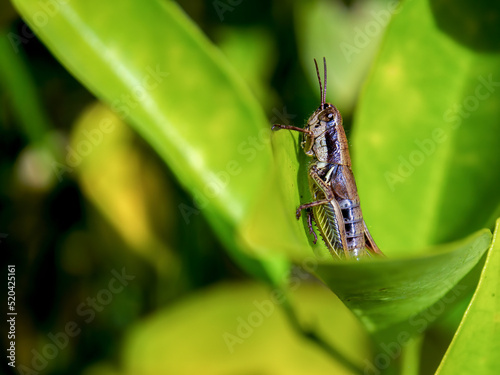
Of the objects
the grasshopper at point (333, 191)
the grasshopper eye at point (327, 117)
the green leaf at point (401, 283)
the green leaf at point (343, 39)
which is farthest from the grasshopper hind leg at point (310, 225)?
the green leaf at point (343, 39)

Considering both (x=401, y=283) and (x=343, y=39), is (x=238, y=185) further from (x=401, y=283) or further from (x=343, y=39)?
(x=343, y=39)

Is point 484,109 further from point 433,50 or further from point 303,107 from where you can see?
point 303,107

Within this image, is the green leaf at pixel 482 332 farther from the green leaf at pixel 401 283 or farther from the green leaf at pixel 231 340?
the green leaf at pixel 231 340

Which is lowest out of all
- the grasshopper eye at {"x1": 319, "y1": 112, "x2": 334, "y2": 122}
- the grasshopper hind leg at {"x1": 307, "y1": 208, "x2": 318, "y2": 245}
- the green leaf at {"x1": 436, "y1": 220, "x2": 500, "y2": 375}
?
the green leaf at {"x1": 436, "y1": 220, "x2": 500, "y2": 375}

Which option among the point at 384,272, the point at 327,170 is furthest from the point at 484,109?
the point at 384,272

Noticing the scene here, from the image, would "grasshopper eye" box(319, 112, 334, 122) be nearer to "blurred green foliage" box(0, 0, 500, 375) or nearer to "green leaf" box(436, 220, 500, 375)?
"blurred green foliage" box(0, 0, 500, 375)

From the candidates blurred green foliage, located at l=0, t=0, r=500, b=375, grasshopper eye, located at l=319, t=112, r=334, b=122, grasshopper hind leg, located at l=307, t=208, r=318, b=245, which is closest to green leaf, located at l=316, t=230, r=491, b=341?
blurred green foliage, located at l=0, t=0, r=500, b=375
